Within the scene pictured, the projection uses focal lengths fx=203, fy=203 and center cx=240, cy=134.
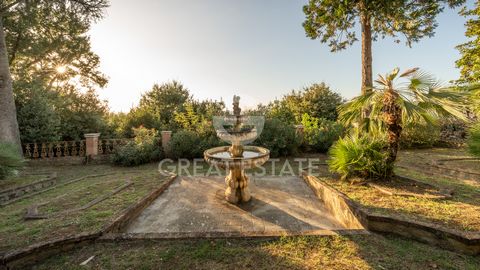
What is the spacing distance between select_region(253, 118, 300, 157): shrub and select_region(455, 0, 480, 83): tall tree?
1388cm

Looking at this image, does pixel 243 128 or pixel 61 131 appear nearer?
pixel 243 128

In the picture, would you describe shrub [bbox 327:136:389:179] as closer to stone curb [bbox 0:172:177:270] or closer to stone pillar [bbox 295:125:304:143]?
stone pillar [bbox 295:125:304:143]

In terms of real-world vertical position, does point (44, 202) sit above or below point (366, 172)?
below

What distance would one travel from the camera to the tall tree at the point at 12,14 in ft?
26.2

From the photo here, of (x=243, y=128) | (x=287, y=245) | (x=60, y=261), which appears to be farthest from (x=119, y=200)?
(x=287, y=245)

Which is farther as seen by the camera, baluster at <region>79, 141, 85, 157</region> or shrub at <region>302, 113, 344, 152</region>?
shrub at <region>302, 113, 344, 152</region>

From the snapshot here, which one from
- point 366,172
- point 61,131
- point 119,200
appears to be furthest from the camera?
point 61,131

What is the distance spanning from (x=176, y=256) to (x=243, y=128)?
3.20 meters

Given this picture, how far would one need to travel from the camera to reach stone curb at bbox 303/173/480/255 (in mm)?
2564

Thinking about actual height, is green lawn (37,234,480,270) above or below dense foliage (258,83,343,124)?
below

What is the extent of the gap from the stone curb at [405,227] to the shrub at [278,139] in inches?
187

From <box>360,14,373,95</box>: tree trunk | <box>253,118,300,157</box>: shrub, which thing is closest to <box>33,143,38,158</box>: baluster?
<box>253,118,300,157</box>: shrub

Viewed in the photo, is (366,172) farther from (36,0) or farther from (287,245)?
(36,0)

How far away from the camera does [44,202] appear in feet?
14.5
